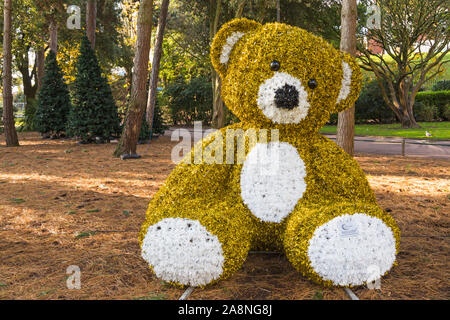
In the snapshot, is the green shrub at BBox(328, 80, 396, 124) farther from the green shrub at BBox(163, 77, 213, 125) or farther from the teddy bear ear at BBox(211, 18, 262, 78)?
the teddy bear ear at BBox(211, 18, 262, 78)

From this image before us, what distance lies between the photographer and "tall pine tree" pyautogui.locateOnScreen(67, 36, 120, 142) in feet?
40.4

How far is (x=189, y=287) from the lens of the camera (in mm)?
2477

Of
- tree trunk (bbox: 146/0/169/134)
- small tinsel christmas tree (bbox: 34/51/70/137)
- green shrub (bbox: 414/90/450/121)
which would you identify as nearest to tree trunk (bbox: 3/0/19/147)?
small tinsel christmas tree (bbox: 34/51/70/137)

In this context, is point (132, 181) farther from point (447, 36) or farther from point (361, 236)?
point (447, 36)

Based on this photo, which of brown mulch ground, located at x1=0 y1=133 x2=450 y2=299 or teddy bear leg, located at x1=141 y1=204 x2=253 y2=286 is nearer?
teddy bear leg, located at x1=141 y1=204 x2=253 y2=286

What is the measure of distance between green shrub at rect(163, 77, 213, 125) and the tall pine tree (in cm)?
1081

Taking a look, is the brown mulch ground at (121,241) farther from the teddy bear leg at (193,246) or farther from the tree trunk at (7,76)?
the tree trunk at (7,76)

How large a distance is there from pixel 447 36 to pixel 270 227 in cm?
1885

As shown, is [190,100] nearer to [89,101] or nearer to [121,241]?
[89,101]

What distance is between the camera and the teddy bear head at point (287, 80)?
8.33ft

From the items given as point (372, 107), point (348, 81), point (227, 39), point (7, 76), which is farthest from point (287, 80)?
point (372, 107)

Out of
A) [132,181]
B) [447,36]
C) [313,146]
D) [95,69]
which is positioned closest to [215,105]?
[95,69]

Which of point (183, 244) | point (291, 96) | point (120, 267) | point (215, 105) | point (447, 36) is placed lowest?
point (120, 267)

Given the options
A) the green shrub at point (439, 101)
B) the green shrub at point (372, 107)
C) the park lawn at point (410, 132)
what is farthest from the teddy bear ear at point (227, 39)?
the green shrub at point (439, 101)
